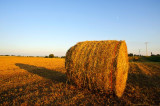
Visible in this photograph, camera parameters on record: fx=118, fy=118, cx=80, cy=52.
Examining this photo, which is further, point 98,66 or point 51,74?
point 51,74

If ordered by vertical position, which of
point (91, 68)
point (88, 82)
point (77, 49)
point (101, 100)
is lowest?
point (101, 100)

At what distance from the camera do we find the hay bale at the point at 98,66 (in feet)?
16.5

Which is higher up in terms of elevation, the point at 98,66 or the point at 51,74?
the point at 98,66

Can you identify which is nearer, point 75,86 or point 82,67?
point 82,67

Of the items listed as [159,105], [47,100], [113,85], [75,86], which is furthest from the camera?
[75,86]

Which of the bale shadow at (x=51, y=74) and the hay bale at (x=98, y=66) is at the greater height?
the hay bale at (x=98, y=66)

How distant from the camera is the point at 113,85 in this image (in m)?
5.01

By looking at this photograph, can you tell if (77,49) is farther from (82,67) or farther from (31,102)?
(31,102)

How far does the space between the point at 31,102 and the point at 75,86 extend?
2.62 metres

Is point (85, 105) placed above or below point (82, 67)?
below

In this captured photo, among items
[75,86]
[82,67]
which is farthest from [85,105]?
[75,86]

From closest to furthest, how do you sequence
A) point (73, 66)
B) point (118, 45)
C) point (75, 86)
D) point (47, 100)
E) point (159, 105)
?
point (159, 105) → point (47, 100) → point (118, 45) → point (73, 66) → point (75, 86)

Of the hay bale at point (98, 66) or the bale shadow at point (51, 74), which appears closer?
the hay bale at point (98, 66)

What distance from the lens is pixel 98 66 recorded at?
523cm
